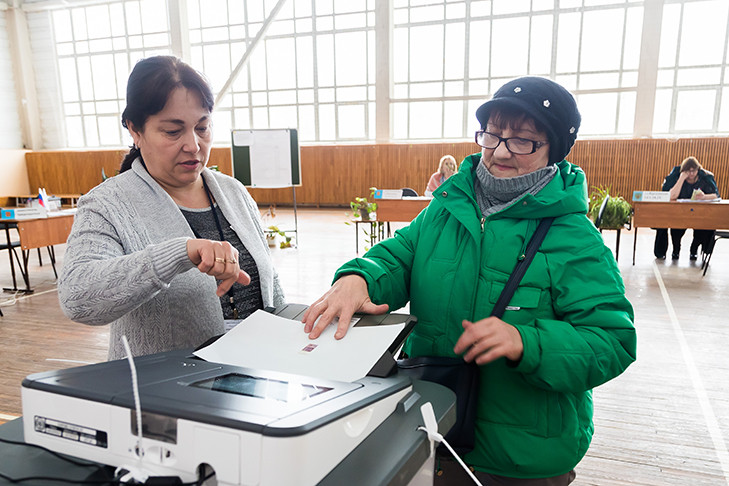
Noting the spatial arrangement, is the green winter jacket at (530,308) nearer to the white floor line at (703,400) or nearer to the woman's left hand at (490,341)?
the woman's left hand at (490,341)

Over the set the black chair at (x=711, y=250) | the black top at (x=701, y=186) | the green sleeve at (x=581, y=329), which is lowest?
the black chair at (x=711, y=250)

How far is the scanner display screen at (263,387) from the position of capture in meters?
0.52

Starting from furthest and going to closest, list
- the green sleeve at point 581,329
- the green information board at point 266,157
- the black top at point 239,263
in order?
1. the green information board at point 266,157
2. the black top at point 239,263
3. the green sleeve at point 581,329

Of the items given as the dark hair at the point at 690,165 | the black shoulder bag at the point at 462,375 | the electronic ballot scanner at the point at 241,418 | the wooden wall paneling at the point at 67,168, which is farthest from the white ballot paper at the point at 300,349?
the wooden wall paneling at the point at 67,168

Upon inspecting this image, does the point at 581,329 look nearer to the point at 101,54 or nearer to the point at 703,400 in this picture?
the point at 703,400

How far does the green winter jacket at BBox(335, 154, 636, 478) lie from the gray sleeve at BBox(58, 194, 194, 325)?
339 millimetres

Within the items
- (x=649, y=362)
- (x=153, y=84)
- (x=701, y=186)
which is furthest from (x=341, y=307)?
(x=701, y=186)

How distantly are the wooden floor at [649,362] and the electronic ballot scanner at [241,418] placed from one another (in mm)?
1757

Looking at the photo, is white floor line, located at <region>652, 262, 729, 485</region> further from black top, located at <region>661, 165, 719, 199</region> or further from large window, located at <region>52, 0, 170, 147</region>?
large window, located at <region>52, 0, 170, 147</region>

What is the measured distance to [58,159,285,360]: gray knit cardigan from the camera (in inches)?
33.2

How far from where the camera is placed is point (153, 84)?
1062 mm

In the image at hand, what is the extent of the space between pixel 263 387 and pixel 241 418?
10 centimetres

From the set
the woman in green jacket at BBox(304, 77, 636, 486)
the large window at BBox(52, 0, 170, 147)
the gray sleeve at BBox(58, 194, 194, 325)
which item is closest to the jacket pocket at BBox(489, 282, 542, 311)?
the woman in green jacket at BBox(304, 77, 636, 486)

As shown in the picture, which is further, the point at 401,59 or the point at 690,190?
the point at 401,59
